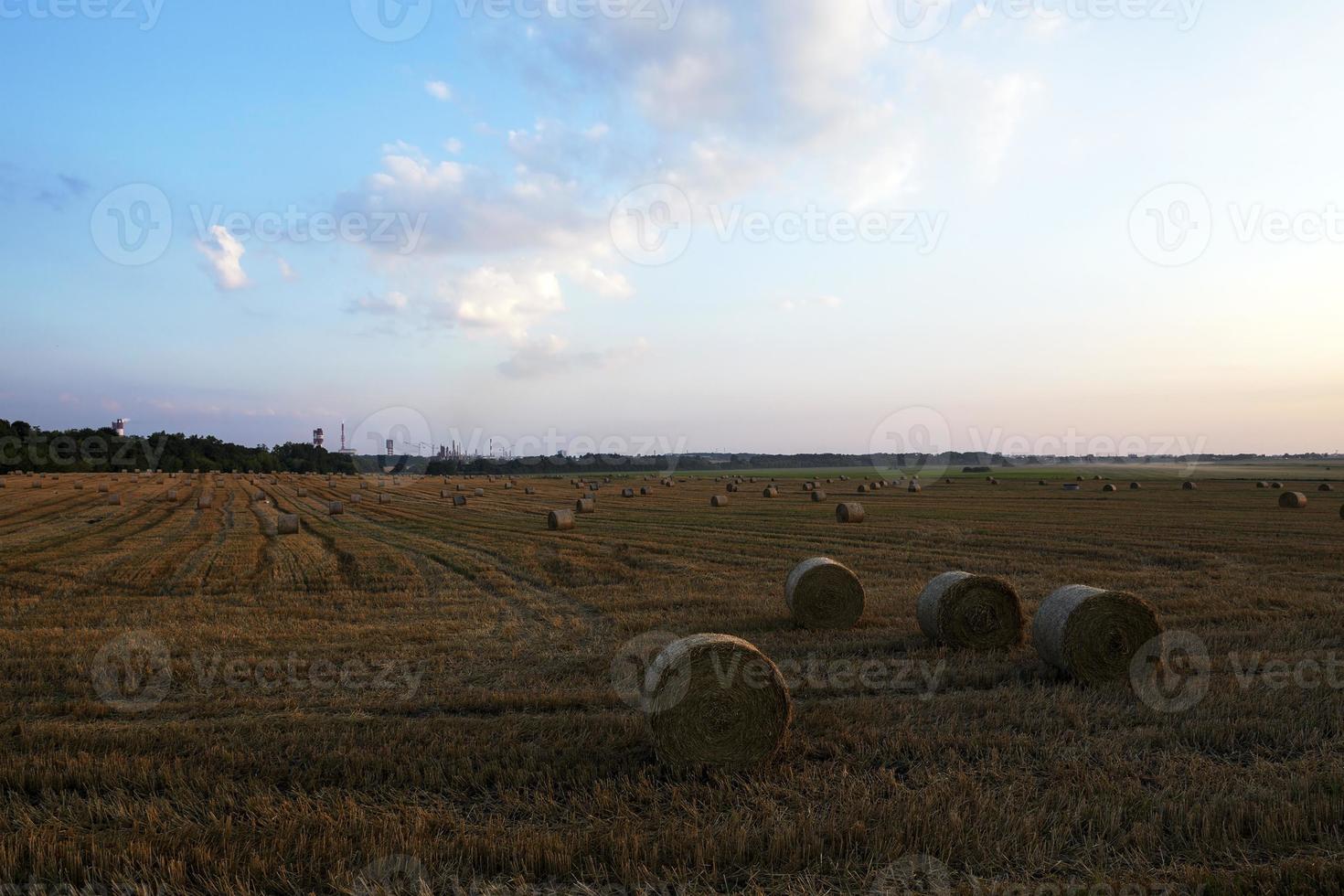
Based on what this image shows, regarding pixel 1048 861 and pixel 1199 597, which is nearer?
pixel 1048 861

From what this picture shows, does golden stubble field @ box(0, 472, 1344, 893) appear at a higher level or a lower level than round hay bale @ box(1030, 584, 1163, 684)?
lower

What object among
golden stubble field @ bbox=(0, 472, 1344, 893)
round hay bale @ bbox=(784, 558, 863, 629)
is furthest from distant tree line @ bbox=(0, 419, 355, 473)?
round hay bale @ bbox=(784, 558, 863, 629)

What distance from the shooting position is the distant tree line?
86750 mm

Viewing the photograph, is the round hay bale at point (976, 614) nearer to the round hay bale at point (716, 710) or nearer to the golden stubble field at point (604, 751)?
the golden stubble field at point (604, 751)

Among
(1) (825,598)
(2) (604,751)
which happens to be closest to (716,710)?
(2) (604,751)

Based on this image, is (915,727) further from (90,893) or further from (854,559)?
(854,559)

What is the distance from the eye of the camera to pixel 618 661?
9.42 m

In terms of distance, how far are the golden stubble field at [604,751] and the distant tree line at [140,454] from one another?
9365cm

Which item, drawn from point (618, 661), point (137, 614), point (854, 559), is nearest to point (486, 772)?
point (618, 661)

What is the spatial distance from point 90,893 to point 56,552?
21791 mm

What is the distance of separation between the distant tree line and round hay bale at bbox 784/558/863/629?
102095 mm

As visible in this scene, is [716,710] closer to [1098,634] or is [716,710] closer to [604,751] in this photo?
[604,751]

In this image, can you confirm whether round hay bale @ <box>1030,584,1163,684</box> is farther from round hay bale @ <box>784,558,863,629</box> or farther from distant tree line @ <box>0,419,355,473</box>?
distant tree line @ <box>0,419,355,473</box>

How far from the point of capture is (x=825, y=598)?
1173 cm
